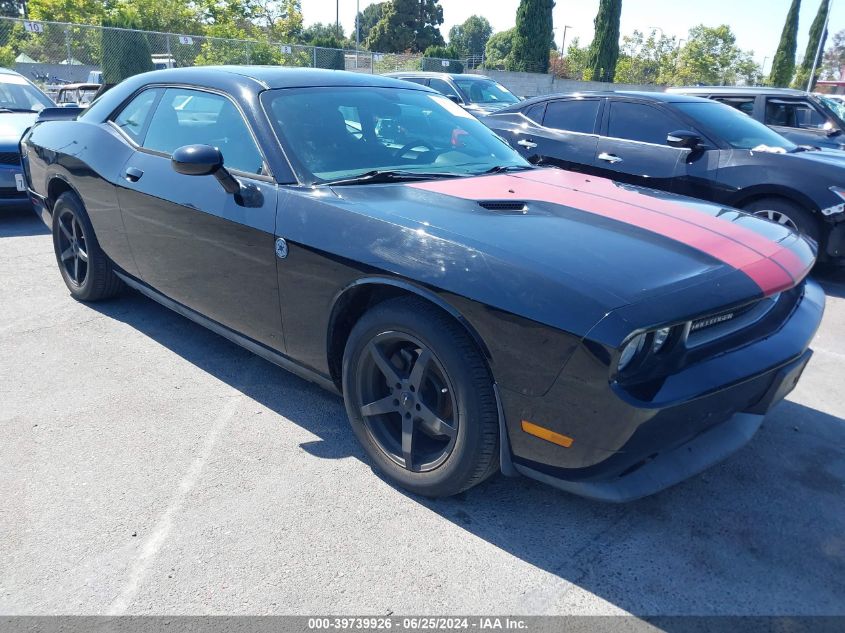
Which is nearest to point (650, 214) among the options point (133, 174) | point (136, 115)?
point (133, 174)

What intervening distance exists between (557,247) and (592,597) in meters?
1.14

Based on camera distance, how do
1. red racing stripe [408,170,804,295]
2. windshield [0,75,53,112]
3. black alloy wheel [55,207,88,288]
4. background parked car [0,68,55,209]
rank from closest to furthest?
1. red racing stripe [408,170,804,295]
2. black alloy wheel [55,207,88,288]
3. background parked car [0,68,55,209]
4. windshield [0,75,53,112]

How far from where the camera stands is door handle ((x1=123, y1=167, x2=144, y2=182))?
3605 mm

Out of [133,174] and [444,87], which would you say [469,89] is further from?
[133,174]

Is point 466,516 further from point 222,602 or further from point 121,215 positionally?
point 121,215

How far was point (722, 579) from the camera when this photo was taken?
2.18 m

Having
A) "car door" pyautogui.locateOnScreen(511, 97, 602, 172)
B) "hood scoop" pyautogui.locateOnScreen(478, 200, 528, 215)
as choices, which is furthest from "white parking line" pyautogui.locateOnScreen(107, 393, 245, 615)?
"car door" pyautogui.locateOnScreen(511, 97, 602, 172)

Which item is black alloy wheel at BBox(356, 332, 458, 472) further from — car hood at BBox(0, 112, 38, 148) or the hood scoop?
car hood at BBox(0, 112, 38, 148)

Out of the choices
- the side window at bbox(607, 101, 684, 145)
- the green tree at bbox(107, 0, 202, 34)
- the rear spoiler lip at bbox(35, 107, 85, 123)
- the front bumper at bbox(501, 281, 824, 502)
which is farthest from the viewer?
the green tree at bbox(107, 0, 202, 34)

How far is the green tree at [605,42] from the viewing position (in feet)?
117

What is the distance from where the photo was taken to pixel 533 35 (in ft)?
117

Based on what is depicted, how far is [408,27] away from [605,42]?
33.0m

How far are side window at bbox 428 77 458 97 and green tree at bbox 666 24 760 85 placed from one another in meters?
34.8

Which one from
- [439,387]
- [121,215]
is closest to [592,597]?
[439,387]
